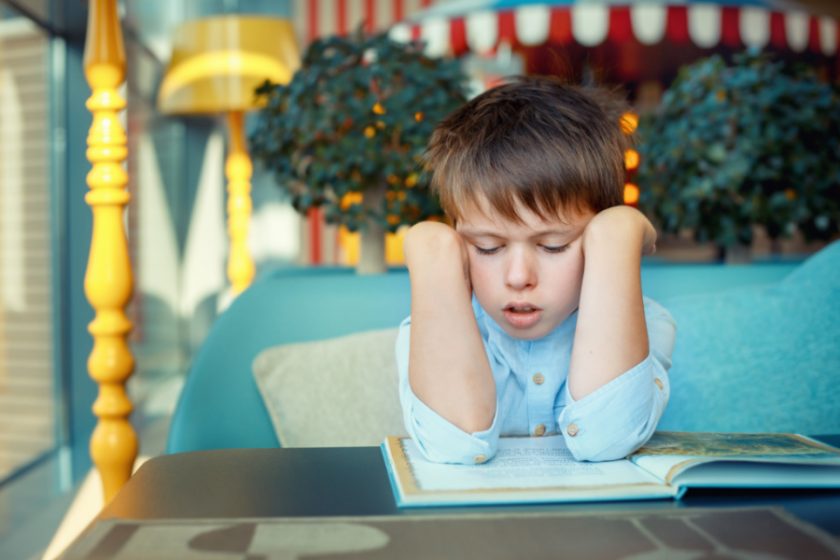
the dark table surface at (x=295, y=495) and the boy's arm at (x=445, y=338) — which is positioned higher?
the boy's arm at (x=445, y=338)

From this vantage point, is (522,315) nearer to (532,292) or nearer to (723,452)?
(532,292)

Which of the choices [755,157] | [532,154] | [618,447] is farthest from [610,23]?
[618,447]

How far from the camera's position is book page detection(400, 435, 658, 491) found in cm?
67

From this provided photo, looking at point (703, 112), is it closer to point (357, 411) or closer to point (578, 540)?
point (357, 411)

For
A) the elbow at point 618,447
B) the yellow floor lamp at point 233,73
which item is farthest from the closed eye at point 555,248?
the yellow floor lamp at point 233,73

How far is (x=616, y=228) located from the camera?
885 mm

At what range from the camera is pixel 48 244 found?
2.76 meters

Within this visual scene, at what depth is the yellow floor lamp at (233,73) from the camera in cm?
321

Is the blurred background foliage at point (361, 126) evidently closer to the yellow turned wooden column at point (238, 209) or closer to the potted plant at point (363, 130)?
the potted plant at point (363, 130)

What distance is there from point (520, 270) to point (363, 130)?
856mm

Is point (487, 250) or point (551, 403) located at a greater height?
point (487, 250)

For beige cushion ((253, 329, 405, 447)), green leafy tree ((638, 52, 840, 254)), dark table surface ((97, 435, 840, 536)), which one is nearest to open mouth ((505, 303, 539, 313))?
dark table surface ((97, 435, 840, 536))

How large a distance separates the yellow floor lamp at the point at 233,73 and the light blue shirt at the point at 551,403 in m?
2.25

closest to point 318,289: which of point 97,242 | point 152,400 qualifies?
point 97,242
